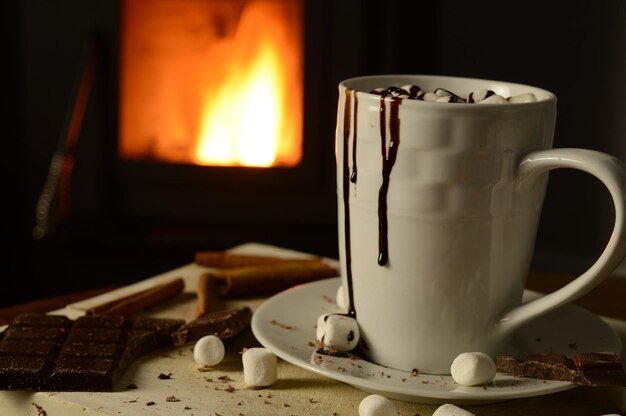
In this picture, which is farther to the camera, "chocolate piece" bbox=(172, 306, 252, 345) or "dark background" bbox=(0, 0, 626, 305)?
"dark background" bbox=(0, 0, 626, 305)

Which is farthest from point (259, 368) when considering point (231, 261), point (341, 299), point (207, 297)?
point (231, 261)

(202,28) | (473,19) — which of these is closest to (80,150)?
(202,28)

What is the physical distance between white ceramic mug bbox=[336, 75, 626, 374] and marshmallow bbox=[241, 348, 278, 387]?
95mm

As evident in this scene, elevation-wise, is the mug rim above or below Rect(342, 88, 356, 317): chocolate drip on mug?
above

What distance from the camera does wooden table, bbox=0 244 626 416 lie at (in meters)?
0.77

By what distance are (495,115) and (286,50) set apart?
4.71ft

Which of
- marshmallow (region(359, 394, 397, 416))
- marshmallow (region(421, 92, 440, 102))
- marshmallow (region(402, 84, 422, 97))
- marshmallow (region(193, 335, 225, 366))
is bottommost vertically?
marshmallow (region(193, 335, 225, 366))

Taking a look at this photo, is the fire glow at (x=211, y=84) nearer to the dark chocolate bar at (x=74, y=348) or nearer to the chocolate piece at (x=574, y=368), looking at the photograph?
the dark chocolate bar at (x=74, y=348)

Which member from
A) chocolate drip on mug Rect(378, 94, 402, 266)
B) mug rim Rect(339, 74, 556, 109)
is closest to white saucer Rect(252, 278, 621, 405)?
chocolate drip on mug Rect(378, 94, 402, 266)

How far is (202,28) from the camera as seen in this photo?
84.7 inches

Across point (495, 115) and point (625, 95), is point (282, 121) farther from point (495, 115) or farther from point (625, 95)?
point (495, 115)

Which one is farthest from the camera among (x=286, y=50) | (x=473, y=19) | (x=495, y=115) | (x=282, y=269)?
(x=473, y=19)

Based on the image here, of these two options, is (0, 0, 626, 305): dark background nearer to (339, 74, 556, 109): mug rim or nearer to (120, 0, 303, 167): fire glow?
(120, 0, 303, 167): fire glow

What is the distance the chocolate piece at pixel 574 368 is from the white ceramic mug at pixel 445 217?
39 millimetres
